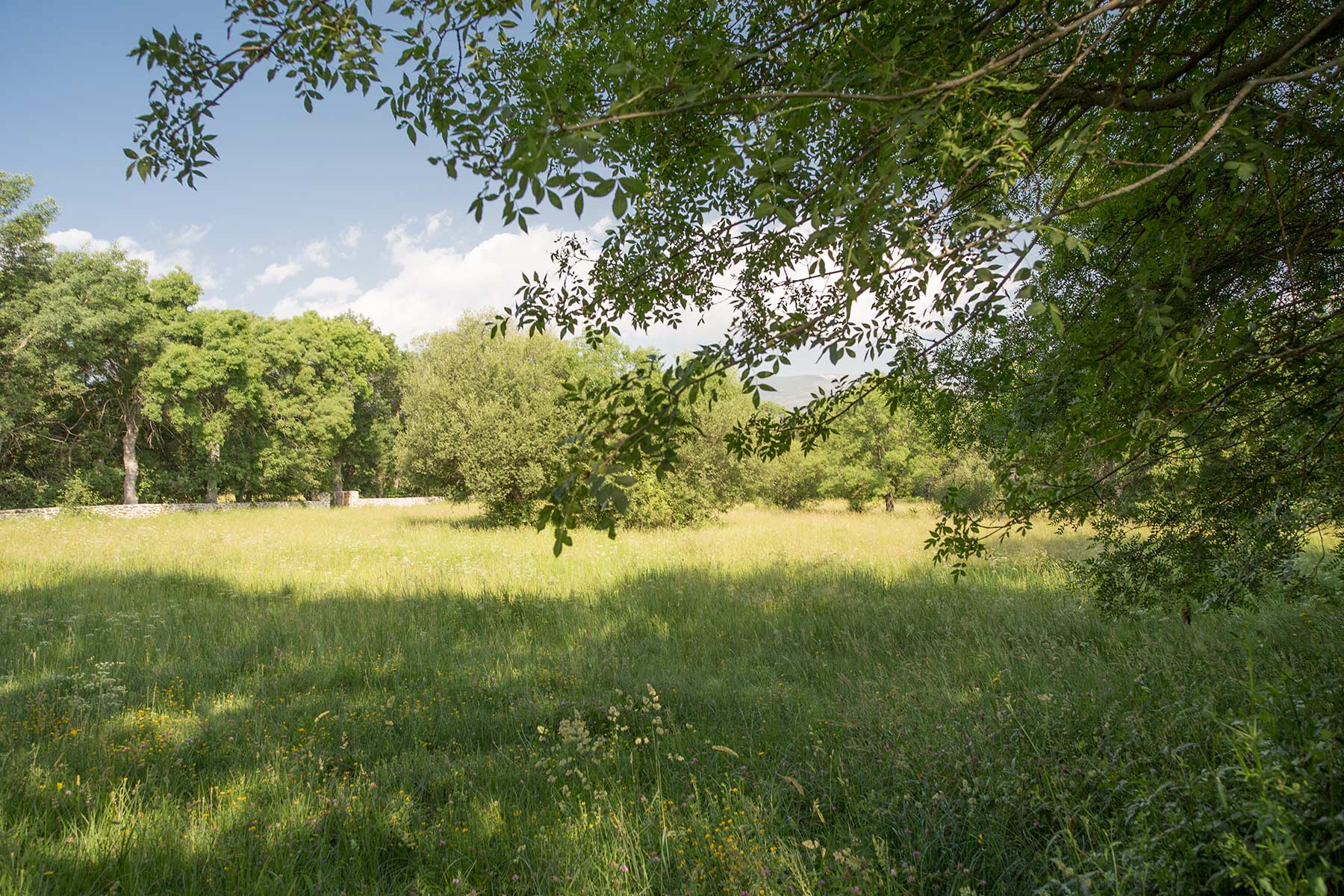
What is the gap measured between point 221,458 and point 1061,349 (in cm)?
4159

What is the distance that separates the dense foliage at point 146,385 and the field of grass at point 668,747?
2292 centimetres

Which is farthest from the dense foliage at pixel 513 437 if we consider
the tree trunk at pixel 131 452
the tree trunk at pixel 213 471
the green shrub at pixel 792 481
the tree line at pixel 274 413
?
the tree trunk at pixel 213 471

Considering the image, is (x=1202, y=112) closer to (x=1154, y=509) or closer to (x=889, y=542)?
(x=1154, y=509)

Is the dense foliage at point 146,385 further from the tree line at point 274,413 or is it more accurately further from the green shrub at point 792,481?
the green shrub at point 792,481

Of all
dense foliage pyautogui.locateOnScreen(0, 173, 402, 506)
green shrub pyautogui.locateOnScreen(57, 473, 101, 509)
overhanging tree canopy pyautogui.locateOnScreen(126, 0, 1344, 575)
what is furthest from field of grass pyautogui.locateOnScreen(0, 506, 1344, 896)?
green shrub pyautogui.locateOnScreen(57, 473, 101, 509)

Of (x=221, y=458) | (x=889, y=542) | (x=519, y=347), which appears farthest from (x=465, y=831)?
(x=221, y=458)

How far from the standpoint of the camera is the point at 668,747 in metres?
4.47

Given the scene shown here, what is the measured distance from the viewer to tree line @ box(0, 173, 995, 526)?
22.5 meters

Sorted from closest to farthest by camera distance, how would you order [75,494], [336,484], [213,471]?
1. [75,494]
2. [213,471]
3. [336,484]

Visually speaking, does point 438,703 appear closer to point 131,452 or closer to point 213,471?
point 131,452

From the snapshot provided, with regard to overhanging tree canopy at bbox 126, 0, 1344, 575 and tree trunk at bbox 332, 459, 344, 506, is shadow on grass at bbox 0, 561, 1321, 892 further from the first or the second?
tree trunk at bbox 332, 459, 344, 506

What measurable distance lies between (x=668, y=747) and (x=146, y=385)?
36026 mm

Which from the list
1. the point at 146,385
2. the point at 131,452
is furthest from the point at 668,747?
the point at 131,452

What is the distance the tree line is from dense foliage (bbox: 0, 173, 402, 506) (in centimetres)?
8
